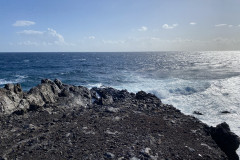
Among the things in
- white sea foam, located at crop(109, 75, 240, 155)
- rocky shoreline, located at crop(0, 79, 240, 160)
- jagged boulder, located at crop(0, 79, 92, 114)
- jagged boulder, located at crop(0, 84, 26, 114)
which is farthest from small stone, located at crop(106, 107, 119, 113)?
white sea foam, located at crop(109, 75, 240, 155)

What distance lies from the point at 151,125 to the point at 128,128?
1.88 m

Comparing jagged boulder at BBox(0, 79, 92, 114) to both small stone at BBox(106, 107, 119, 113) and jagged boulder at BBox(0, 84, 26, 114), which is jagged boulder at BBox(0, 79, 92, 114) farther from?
small stone at BBox(106, 107, 119, 113)

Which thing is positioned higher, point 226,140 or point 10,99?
point 10,99

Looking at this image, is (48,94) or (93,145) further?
(48,94)

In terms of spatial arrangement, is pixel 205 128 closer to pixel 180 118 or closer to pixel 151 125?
pixel 180 118

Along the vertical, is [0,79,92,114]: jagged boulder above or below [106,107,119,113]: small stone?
above

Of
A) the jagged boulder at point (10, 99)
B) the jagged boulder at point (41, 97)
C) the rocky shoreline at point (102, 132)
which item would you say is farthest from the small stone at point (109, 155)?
the jagged boulder at point (10, 99)

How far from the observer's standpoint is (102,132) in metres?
13.4

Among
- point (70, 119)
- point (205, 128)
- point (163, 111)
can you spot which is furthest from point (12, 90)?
point (205, 128)

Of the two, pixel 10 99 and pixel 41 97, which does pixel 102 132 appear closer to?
pixel 41 97

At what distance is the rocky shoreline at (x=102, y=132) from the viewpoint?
11.1 metres

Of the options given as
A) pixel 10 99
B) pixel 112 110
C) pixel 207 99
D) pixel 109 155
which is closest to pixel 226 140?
pixel 109 155

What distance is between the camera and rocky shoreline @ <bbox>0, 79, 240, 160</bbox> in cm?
1113

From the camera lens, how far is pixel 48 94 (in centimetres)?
2119
